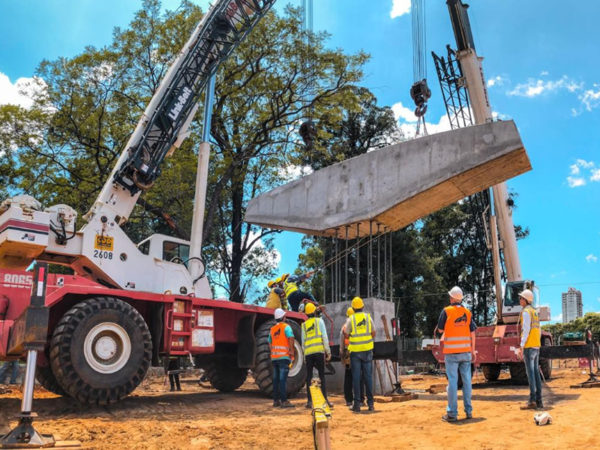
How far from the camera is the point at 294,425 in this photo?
28.8ft

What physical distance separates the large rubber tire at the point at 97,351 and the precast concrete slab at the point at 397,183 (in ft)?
24.1

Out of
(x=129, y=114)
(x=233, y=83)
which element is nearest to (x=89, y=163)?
(x=129, y=114)

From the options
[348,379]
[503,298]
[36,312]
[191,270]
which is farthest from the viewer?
[503,298]

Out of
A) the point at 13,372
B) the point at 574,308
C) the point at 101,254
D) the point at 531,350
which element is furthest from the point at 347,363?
the point at 574,308

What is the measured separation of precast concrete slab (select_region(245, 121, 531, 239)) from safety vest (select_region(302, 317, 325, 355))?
5.00 m

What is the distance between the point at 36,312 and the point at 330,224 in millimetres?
10616

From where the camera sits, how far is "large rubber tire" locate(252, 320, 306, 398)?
12.5 meters

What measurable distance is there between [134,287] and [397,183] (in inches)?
276

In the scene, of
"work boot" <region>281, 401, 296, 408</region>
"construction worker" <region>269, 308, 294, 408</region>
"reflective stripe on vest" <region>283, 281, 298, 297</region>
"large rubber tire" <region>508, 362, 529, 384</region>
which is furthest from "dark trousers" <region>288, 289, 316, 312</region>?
"large rubber tire" <region>508, 362, 529, 384</region>

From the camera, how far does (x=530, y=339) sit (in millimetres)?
9570

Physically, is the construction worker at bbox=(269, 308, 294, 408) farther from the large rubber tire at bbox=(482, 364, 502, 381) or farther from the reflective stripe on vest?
the large rubber tire at bbox=(482, 364, 502, 381)

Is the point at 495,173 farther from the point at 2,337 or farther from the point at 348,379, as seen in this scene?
the point at 2,337

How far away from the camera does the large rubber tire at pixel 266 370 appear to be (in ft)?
41.1

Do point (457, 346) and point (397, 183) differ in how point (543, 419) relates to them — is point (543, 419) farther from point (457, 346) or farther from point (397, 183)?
point (397, 183)
